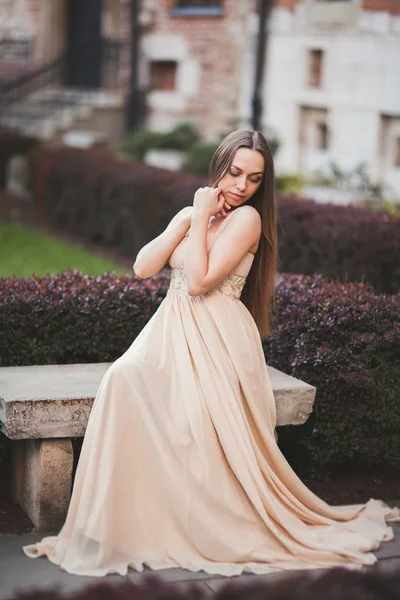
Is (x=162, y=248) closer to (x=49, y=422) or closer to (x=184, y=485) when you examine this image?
(x=49, y=422)

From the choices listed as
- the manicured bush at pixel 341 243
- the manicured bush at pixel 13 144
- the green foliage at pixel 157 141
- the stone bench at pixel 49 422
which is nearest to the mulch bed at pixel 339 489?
the stone bench at pixel 49 422

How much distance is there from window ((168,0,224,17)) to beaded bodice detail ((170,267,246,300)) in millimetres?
12571

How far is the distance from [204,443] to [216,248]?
33.4 inches

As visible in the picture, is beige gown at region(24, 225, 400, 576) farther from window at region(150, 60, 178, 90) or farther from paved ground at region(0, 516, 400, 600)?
window at region(150, 60, 178, 90)

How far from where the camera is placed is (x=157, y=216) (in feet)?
36.7

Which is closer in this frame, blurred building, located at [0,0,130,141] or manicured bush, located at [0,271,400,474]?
manicured bush, located at [0,271,400,474]

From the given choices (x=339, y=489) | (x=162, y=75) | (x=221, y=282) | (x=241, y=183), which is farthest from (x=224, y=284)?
(x=162, y=75)

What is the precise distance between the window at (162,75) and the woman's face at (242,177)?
1341 centimetres

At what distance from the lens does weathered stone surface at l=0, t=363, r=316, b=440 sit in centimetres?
448

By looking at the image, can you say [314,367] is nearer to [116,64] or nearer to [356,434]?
[356,434]

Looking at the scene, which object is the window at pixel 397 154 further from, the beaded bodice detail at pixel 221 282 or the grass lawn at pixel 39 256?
the beaded bodice detail at pixel 221 282

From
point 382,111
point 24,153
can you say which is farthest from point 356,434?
point 24,153

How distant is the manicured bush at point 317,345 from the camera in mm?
5219

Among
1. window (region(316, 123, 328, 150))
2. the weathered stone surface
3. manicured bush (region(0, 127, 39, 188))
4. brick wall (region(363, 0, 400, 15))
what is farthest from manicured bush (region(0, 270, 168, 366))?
manicured bush (region(0, 127, 39, 188))
